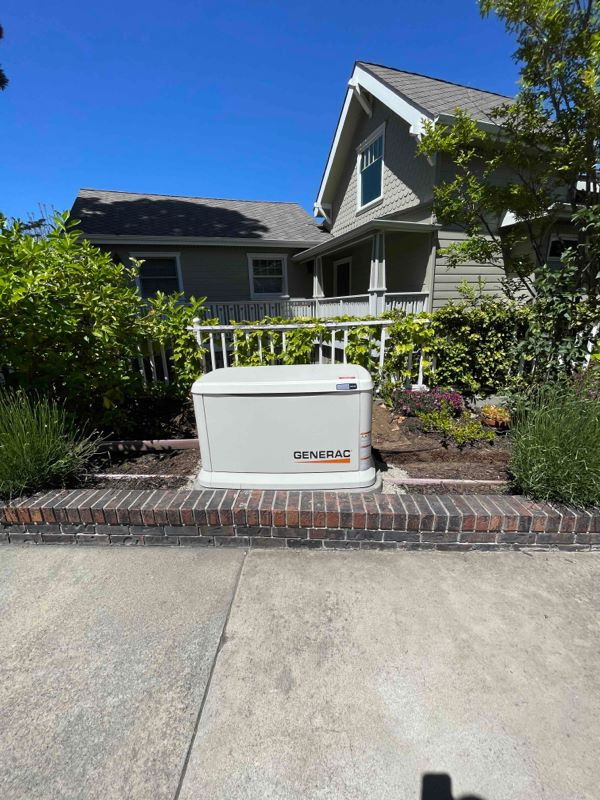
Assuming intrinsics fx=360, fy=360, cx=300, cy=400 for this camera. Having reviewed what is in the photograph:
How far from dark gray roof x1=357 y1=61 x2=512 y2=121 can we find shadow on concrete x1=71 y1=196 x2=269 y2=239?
4.86 metres

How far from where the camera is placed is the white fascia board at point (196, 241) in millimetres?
9258

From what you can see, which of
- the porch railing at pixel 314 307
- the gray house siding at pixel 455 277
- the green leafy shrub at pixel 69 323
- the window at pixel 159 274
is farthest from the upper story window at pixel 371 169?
the green leafy shrub at pixel 69 323

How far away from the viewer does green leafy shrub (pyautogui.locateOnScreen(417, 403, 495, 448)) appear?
3475 millimetres

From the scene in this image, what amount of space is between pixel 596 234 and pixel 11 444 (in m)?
5.29

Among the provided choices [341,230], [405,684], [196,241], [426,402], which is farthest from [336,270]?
[405,684]

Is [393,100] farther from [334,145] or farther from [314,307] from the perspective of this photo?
[314,307]

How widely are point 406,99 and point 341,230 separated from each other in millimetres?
4482

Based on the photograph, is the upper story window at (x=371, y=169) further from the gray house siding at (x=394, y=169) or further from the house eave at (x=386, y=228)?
the house eave at (x=386, y=228)

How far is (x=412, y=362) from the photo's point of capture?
4.62 meters

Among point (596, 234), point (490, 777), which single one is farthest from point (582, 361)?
point (490, 777)

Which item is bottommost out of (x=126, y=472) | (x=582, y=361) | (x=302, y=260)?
(x=126, y=472)

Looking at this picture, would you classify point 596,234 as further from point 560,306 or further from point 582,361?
point 582,361

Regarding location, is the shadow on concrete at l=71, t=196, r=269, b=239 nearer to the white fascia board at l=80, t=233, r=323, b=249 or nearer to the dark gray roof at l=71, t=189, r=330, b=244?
the dark gray roof at l=71, t=189, r=330, b=244

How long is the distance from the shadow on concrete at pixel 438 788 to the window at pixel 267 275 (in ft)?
36.8
